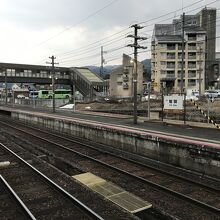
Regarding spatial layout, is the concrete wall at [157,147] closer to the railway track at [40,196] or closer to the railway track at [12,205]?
the railway track at [40,196]

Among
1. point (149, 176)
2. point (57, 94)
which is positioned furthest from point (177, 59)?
point (149, 176)

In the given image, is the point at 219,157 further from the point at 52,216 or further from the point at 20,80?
→ the point at 20,80

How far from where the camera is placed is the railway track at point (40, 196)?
8.76m

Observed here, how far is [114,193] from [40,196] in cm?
251

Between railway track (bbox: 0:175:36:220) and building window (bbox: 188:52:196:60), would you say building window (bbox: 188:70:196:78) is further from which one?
railway track (bbox: 0:175:36:220)

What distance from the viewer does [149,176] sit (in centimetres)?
1284

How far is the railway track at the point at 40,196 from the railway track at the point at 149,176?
2.40 meters

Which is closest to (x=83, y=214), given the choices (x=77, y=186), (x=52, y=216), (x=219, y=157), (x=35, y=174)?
(x=52, y=216)

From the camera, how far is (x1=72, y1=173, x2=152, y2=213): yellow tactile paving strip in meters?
9.31

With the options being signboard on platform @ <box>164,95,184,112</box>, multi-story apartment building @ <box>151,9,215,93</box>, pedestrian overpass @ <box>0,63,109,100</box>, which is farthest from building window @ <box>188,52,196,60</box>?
signboard on platform @ <box>164,95,184,112</box>

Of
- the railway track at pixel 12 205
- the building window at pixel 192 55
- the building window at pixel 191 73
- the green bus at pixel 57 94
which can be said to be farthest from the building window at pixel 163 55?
the railway track at pixel 12 205

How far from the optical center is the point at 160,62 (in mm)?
86250

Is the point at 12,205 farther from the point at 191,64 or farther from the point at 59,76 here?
the point at 59,76

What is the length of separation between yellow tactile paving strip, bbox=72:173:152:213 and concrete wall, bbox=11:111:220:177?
3.98 m
